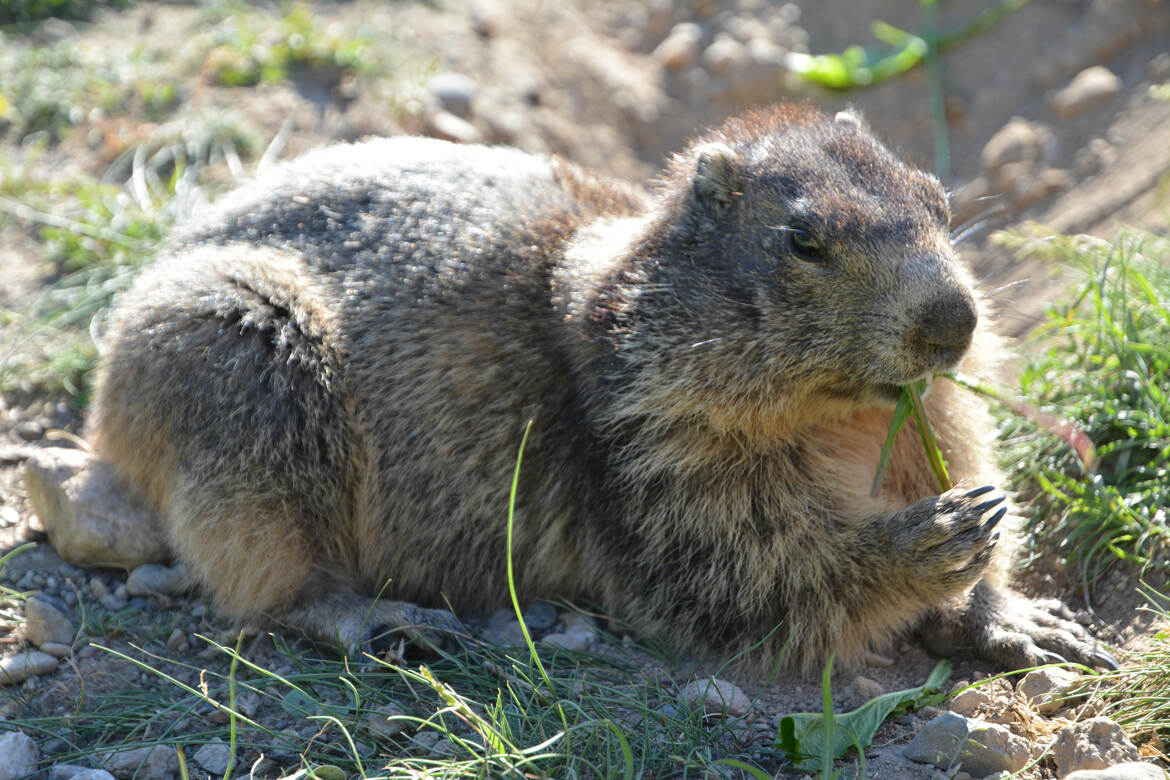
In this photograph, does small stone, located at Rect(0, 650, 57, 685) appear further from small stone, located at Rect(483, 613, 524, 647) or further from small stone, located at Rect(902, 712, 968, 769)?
small stone, located at Rect(902, 712, 968, 769)

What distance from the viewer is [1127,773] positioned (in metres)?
3.17

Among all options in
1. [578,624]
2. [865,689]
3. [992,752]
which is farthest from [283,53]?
[992,752]

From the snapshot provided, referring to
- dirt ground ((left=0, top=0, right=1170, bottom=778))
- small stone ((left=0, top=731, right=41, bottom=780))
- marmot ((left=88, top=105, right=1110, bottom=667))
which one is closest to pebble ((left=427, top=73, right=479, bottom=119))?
dirt ground ((left=0, top=0, right=1170, bottom=778))

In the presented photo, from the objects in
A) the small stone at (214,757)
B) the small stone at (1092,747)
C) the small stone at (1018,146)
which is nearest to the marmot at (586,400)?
the small stone at (1092,747)

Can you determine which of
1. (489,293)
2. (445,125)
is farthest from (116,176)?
(489,293)

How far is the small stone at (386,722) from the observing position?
3.76 meters

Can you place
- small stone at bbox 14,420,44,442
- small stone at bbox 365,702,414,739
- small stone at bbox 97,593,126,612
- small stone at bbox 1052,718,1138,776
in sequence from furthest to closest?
small stone at bbox 14,420,44,442 < small stone at bbox 97,593,126,612 < small stone at bbox 365,702,414,739 < small stone at bbox 1052,718,1138,776

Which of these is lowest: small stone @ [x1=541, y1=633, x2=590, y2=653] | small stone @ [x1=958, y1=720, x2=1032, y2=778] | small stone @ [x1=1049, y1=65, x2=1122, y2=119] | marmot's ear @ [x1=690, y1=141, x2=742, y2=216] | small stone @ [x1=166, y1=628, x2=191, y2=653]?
small stone @ [x1=166, y1=628, x2=191, y2=653]

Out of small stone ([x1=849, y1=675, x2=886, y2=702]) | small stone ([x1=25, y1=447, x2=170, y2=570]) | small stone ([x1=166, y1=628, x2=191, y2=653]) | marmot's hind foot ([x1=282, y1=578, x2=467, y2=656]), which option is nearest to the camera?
small stone ([x1=849, y1=675, x2=886, y2=702])

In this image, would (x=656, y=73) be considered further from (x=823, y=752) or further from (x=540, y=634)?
(x=823, y=752)

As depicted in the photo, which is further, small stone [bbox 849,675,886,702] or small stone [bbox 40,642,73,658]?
small stone [bbox 40,642,73,658]

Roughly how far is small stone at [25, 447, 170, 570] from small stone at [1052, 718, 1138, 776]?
3.74 metres

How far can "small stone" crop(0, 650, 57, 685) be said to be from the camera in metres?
4.18

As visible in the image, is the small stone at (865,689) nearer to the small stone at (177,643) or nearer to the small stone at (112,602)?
the small stone at (177,643)
